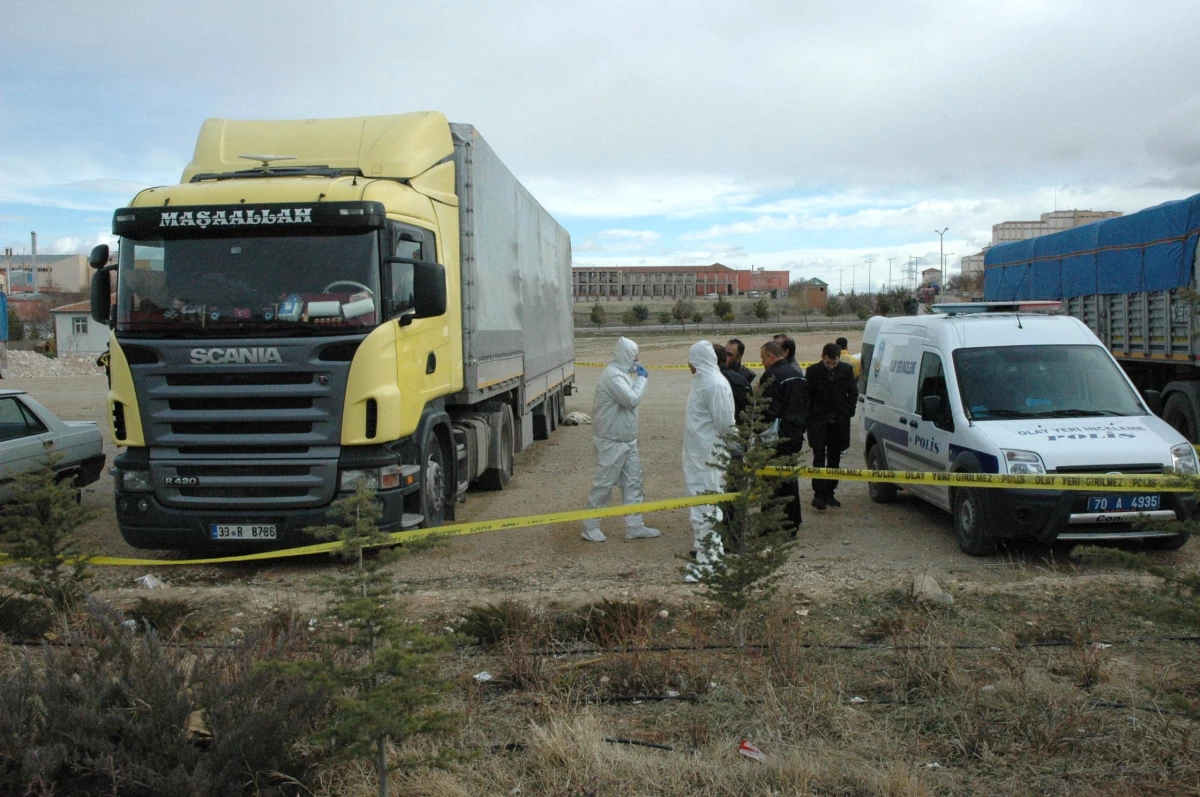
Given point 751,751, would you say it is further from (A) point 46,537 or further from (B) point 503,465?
(B) point 503,465

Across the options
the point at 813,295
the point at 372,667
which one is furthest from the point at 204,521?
→ the point at 813,295

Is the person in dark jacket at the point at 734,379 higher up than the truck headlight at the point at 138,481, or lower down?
higher up

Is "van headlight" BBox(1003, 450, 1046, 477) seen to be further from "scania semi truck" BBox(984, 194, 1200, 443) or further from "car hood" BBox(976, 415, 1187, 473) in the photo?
"scania semi truck" BBox(984, 194, 1200, 443)

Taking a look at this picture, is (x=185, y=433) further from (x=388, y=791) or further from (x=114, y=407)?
(x=388, y=791)

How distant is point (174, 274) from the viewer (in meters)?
7.88

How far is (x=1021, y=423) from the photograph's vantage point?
8438 mm

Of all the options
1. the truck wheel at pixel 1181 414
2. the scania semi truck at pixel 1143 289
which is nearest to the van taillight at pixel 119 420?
the scania semi truck at pixel 1143 289

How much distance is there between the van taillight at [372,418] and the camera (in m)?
7.82

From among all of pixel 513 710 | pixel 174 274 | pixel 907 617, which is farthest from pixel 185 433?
pixel 907 617

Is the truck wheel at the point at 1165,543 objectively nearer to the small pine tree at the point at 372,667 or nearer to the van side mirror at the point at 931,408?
the van side mirror at the point at 931,408

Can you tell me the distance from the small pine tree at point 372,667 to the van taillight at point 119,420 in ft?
17.0

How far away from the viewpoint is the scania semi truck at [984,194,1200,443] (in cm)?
1120

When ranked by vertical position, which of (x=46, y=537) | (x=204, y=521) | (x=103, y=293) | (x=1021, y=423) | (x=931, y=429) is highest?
(x=103, y=293)

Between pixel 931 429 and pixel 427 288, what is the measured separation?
4744mm
